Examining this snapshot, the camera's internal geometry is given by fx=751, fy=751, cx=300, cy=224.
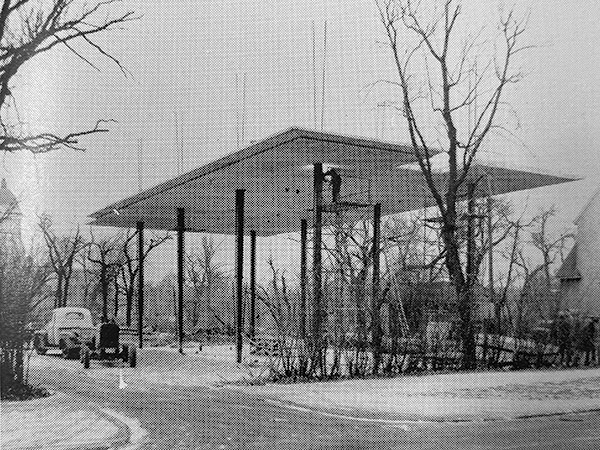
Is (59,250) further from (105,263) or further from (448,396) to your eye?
(448,396)

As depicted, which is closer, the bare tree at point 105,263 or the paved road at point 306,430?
the paved road at point 306,430

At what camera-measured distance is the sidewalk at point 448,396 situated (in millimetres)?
12352

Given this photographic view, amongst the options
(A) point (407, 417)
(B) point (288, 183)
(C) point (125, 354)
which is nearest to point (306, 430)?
(A) point (407, 417)

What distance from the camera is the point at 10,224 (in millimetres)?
22750

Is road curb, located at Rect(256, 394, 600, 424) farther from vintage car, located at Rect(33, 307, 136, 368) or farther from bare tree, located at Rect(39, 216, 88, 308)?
vintage car, located at Rect(33, 307, 136, 368)

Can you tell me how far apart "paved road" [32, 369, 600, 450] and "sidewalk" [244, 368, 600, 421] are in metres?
0.54

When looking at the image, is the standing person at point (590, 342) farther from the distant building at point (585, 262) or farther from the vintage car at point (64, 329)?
the vintage car at point (64, 329)

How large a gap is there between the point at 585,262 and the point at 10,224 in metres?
31.8

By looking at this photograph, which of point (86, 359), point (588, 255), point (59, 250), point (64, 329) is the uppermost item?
point (588, 255)

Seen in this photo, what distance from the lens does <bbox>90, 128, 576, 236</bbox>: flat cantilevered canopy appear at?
21.1 metres

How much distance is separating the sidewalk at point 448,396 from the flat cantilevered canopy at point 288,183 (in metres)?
6.69

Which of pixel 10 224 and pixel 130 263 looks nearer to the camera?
pixel 10 224

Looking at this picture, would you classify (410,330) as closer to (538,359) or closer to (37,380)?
(538,359)

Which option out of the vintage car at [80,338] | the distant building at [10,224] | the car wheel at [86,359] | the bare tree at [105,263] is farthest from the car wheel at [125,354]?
the distant building at [10,224]
